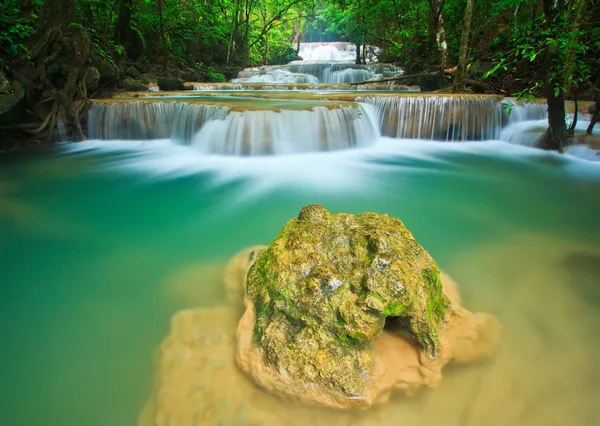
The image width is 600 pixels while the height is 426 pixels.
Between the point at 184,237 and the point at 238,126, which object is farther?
the point at 238,126

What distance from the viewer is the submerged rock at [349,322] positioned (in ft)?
5.69

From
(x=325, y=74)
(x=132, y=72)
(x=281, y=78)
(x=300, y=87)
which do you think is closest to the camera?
(x=300, y=87)

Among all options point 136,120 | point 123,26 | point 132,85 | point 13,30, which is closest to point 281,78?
point 123,26

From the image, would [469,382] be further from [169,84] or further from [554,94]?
[169,84]

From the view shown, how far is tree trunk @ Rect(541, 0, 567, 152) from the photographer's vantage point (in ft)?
17.4

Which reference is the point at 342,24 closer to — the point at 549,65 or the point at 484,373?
the point at 549,65

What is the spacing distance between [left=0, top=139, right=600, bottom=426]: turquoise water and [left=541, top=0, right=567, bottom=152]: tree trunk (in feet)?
1.16

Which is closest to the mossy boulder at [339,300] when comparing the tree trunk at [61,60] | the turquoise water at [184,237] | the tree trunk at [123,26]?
the turquoise water at [184,237]

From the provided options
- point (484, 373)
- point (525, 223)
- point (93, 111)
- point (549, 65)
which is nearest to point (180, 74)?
point (93, 111)

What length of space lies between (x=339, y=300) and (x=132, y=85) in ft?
44.3

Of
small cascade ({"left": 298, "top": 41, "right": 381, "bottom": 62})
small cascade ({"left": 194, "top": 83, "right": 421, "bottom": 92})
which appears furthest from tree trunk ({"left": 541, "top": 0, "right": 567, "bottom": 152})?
small cascade ({"left": 298, "top": 41, "right": 381, "bottom": 62})

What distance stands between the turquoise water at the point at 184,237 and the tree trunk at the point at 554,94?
354 mm

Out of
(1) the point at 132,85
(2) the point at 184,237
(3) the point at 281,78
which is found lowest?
(2) the point at 184,237

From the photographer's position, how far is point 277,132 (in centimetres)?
721
